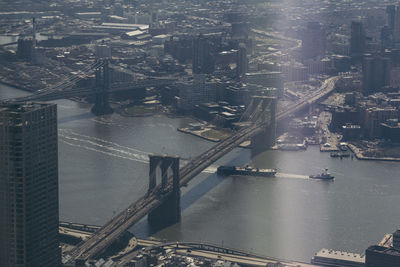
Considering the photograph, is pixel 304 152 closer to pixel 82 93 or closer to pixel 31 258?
pixel 82 93

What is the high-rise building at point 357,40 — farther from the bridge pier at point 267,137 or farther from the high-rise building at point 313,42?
the bridge pier at point 267,137

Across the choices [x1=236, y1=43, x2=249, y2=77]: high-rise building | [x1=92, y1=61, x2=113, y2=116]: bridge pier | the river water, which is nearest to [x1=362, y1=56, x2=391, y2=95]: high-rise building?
[x1=236, y1=43, x2=249, y2=77]: high-rise building

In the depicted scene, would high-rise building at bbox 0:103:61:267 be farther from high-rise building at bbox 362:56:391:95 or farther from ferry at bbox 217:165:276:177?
high-rise building at bbox 362:56:391:95

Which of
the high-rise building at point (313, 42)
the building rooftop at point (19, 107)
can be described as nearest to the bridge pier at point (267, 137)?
the high-rise building at point (313, 42)

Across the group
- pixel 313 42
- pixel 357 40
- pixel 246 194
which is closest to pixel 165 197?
pixel 246 194

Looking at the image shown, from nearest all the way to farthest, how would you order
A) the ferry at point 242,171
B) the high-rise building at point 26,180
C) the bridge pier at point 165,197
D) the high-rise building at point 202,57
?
the high-rise building at point 26,180 → the bridge pier at point 165,197 → the ferry at point 242,171 → the high-rise building at point 202,57

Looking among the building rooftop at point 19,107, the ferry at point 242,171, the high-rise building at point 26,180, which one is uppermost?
the building rooftop at point 19,107

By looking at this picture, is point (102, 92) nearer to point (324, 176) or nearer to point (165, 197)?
point (324, 176)
